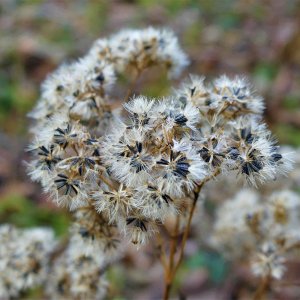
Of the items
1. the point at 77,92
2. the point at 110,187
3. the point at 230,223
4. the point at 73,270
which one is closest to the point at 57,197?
the point at 110,187

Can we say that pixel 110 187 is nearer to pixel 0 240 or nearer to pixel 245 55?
pixel 0 240

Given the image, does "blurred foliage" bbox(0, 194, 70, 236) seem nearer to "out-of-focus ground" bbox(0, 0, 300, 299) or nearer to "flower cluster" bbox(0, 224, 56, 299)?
"out-of-focus ground" bbox(0, 0, 300, 299)

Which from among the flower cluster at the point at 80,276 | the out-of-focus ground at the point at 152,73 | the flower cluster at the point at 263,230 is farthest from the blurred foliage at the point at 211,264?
the flower cluster at the point at 80,276

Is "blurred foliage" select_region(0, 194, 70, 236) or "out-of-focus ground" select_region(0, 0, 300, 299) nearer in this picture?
"out-of-focus ground" select_region(0, 0, 300, 299)

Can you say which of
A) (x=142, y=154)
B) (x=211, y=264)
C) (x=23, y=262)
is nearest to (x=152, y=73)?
(x=211, y=264)

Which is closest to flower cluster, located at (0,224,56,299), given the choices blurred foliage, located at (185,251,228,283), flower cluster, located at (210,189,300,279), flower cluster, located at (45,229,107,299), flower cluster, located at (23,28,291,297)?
flower cluster, located at (45,229,107,299)

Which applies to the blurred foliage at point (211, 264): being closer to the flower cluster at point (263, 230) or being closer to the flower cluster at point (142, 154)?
the flower cluster at point (263, 230)
